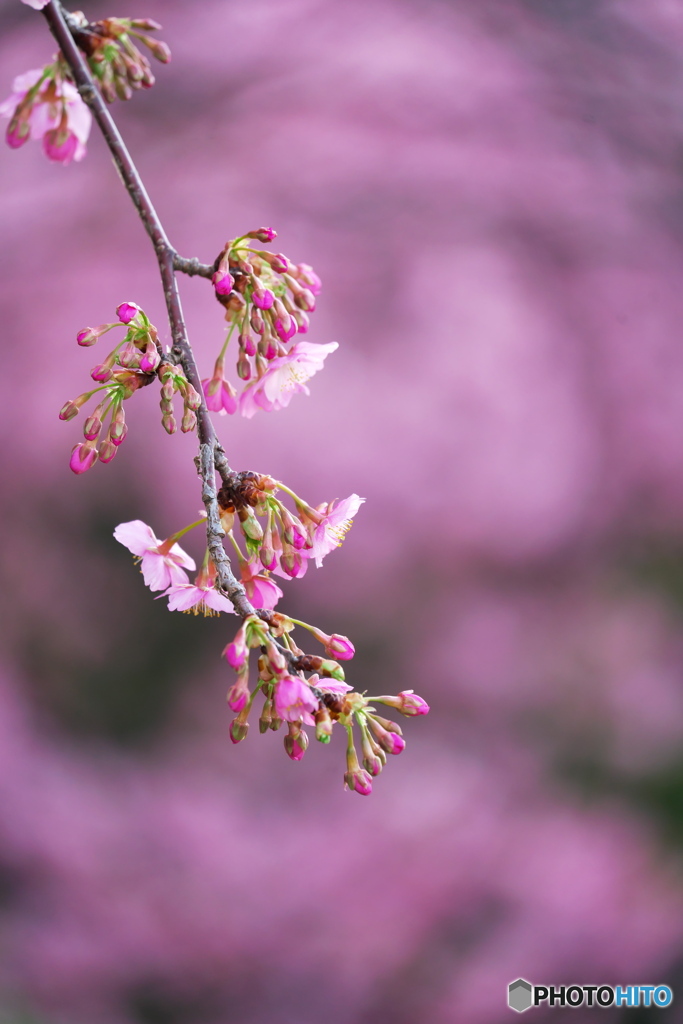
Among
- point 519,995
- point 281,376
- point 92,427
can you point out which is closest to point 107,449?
point 92,427

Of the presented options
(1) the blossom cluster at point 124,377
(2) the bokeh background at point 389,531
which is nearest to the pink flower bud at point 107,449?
(1) the blossom cluster at point 124,377

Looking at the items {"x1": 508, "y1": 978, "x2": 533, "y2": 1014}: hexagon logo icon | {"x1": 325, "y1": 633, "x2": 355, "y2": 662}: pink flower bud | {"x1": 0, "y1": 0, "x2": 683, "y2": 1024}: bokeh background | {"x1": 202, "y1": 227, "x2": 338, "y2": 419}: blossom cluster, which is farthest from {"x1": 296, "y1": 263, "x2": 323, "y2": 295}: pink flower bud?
{"x1": 508, "y1": 978, "x2": 533, "y2": 1014}: hexagon logo icon

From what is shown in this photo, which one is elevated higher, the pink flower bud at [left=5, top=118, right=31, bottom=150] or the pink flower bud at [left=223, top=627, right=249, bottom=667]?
the pink flower bud at [left=5, top=118, right=31, bottom=150]

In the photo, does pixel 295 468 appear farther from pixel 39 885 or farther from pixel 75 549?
pixel 39 885

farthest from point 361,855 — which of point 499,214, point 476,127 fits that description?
point 476,127

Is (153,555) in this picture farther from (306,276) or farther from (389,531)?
(389,531)

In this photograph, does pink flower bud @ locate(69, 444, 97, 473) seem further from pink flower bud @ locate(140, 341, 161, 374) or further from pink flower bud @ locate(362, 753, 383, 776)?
pink flower bud @ locate(362, 753, 383, 776)
